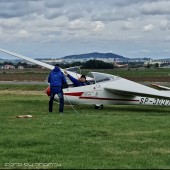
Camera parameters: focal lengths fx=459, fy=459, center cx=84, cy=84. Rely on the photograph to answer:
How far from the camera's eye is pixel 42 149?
327 inches

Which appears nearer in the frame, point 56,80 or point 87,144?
point 87,144

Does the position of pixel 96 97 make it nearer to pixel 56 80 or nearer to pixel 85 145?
pixel 56 80

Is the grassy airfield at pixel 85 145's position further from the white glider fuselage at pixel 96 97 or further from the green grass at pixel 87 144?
the white glider fuselage at pixel 96 97

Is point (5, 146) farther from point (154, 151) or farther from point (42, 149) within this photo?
point (154, 151)

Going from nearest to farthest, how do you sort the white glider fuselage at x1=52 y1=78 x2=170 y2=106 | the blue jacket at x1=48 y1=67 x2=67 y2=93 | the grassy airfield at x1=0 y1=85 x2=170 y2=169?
the grassy airfield at x1=0 y1=85 x2=170 y2=169
the blue jacket at x1=48 y1=67 x2=67 y2=93
the white glider fuselage at x1=52 y1=78 x2=170 y2=106

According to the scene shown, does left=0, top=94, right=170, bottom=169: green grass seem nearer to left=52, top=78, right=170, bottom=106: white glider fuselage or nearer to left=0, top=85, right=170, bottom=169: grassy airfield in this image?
left=0, top=85, right=170, bottom=169: grassy airfield

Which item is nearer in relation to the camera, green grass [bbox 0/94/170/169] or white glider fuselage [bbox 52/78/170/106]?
green grass [bbox 0/94/170/169]

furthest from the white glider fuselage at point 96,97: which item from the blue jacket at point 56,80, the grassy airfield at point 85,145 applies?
the grassy airfield at point 85,145

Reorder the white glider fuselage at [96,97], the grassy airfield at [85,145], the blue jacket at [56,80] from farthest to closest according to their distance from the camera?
1. the white glider fuselage at [96,97]
2. the blue jacket at [56,80]
3. the grassy airfield at [85,145]

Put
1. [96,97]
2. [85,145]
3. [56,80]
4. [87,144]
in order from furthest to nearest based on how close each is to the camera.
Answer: [96,97] < [56,80] < [87,144] < [85,145]

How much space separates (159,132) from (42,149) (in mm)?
3247

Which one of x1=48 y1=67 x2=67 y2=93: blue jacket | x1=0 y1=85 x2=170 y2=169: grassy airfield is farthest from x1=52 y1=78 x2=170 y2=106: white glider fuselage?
x1=0 y1=85 x2=170 y2=169: grassy airfield

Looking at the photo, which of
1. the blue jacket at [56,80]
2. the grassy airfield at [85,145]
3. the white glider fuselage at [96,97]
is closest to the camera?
the grassy airfield at [85,145]

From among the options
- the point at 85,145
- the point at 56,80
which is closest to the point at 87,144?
the point at 85,145
